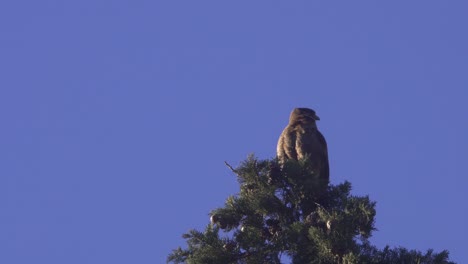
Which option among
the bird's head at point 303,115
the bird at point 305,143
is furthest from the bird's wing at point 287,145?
the bird's head at point 303,115

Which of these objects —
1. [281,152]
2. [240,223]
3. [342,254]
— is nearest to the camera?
[342,254]

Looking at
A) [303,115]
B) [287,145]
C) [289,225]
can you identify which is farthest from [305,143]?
[289,225]

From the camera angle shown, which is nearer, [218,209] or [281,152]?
[218,209]

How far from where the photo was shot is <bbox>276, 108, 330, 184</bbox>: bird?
14055mm

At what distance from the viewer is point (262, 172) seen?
10234 millimetres

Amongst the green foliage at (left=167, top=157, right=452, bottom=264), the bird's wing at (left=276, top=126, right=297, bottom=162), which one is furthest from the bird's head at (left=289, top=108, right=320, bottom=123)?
the green foliage at (left=167, top=157, right=452, bottom=264)

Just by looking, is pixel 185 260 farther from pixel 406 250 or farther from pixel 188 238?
pixel 406 250

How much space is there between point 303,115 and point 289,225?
5.26m

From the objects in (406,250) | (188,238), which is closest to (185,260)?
(188,238)

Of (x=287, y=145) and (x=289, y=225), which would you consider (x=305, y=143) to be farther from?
(x=289, y=225)

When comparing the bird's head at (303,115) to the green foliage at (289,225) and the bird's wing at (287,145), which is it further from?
the green foliage at (289,225)

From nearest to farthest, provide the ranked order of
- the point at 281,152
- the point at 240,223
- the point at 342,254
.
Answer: the point at 342,254 → the point at 240,223 → the point at 281,152

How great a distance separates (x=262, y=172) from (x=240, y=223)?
1.74ft

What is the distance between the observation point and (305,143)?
14.1m
